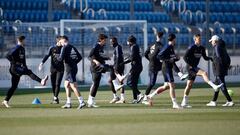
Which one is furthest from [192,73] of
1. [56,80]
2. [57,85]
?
[56,80]

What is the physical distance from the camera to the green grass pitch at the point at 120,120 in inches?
514

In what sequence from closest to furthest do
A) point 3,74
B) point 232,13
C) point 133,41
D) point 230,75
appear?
1. point 133,41
2. point 3,74
3. point 230,75
4. point 232,13

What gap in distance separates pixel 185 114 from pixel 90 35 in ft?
63.7

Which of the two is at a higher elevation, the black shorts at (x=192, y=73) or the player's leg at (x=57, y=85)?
the black shorts at (x=192, y=73)

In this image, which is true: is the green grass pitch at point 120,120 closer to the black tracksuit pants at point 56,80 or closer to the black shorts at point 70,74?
the black shorts at point 70,74

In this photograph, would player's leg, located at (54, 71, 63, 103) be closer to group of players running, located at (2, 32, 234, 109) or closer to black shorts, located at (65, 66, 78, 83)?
group of players running, located at (2, 32, 234, 109)

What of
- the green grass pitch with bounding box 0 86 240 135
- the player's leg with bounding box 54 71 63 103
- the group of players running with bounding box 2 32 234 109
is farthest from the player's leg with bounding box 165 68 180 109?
the player's leg with bounding box 54 71 63 103

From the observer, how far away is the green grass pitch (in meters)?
13.1

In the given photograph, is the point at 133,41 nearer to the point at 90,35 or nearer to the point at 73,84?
the point at 73,84

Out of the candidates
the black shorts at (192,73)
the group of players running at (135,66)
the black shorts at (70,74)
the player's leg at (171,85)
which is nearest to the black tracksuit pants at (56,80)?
the group of players running at (135,66)

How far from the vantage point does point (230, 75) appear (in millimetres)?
38969

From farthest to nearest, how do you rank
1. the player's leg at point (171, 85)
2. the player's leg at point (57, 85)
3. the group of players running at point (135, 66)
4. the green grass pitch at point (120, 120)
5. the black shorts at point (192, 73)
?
the player's leg at point (57, 85) → the black shorts at point (192, 73) → the group of players running at point (135, 66) → the player's leg at point (171, 85) → the green grass pitch at point (120, 120)

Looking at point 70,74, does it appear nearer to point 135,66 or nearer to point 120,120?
point 135,66

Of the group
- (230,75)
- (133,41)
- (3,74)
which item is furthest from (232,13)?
(133,41)
